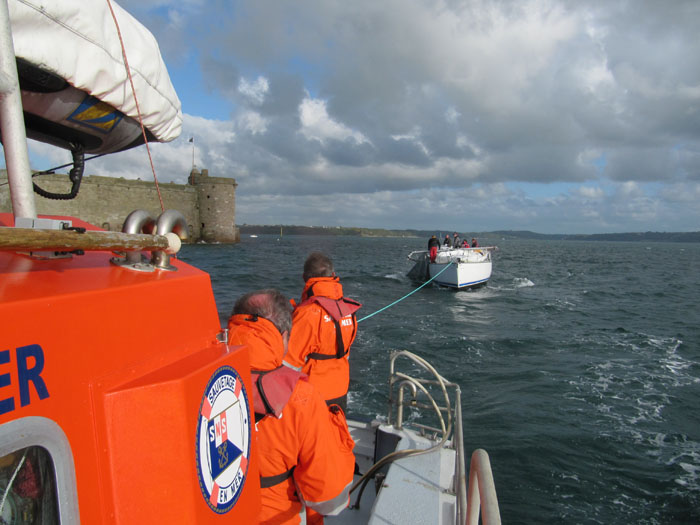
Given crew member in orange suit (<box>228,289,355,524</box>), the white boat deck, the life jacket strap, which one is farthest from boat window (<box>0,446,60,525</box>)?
the white boat deck

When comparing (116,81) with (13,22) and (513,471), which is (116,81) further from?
(513,471)

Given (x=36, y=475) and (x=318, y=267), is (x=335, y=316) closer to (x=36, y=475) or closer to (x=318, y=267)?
(x=318, y=267)

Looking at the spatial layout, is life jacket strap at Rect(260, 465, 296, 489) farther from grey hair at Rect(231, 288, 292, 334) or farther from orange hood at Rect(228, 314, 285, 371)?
grey hair at Rect(231, 288, 292, 334)

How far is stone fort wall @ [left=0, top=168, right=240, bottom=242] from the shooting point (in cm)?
4088

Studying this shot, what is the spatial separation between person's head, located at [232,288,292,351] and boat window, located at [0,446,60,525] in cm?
106

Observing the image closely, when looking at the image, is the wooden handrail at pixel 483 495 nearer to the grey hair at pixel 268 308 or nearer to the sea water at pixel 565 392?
the grey hair at pixel 268 308

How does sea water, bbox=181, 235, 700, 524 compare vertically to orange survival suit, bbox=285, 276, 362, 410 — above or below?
below

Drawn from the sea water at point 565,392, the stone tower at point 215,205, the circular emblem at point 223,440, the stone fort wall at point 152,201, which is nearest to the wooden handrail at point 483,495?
the circular emblem at point 223,440

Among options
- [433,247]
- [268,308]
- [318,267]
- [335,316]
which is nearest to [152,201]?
[433,247]

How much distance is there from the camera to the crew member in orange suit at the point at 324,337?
11.2ft

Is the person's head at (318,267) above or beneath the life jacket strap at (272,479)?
above

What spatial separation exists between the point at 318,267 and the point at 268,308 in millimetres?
1853

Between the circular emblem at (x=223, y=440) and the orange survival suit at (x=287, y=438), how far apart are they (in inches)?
8.5

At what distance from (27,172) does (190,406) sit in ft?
2.70
